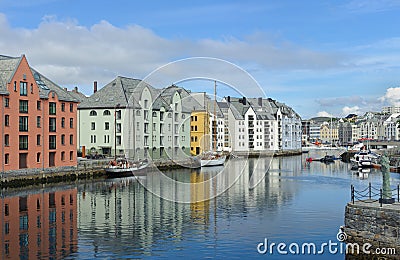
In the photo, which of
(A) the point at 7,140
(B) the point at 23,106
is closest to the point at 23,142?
(A) the point at 7,140

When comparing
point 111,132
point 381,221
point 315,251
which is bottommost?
point 315,251

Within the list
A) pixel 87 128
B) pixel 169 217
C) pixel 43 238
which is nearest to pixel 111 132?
pixel 87 128

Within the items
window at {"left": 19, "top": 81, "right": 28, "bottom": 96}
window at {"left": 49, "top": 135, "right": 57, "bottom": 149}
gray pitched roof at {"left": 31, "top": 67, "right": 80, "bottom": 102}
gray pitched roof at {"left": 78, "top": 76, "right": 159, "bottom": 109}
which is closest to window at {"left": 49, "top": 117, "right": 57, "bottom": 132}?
window at {"left": 49, "top": 135, "right": 57, "bottom": 149}

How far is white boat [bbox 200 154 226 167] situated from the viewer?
97469 mm

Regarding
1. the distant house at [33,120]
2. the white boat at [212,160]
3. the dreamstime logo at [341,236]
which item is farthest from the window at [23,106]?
the dreamstime logo at [341,236]

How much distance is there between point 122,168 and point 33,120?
15.6m

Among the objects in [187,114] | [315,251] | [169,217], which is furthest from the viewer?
[187,114]

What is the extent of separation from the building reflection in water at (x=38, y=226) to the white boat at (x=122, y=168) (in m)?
22.1

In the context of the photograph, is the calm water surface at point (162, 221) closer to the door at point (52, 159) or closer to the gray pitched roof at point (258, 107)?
the door at point (52, 159)

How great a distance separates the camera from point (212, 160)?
99.2 m

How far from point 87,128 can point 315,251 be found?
236 ft

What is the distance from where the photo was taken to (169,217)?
38.1m

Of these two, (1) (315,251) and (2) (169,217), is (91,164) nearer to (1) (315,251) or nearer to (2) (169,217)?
(2) (169,217)
